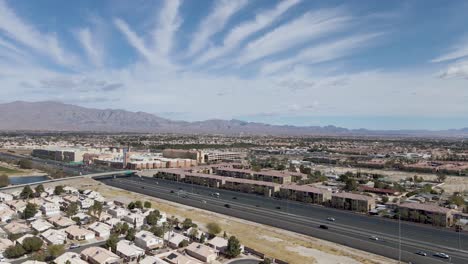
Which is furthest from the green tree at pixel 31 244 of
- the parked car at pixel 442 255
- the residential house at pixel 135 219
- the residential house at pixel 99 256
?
the parked car at pixel 442 255

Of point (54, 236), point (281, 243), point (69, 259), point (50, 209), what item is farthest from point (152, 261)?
point (50, 209)

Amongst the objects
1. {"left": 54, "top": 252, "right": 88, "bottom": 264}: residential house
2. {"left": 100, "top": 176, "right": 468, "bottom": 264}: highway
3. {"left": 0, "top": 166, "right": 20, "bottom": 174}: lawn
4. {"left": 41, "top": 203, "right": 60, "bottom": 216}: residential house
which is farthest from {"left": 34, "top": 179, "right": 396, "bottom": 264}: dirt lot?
{"left": 0, "top": 166, "right": 20, "bottom": 174}: lawn

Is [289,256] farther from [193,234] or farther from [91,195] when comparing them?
[91,195]

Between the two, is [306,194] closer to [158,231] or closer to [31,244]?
[158,231]

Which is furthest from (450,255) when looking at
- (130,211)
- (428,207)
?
(130,211)

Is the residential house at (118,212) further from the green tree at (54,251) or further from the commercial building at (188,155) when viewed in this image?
the commercial building at (188,155)
